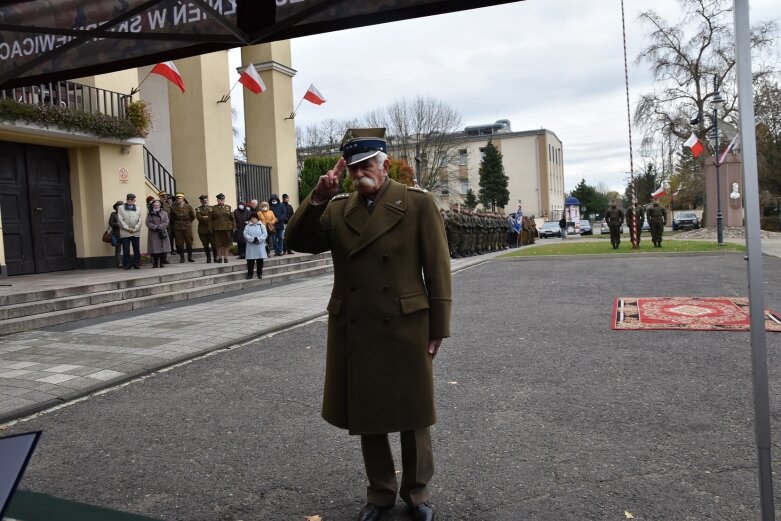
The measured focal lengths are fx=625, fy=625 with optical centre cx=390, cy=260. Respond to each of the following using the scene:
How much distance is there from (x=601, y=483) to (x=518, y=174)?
84.7 meters

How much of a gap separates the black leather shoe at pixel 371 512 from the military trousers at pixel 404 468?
2cm

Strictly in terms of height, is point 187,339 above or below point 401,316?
below

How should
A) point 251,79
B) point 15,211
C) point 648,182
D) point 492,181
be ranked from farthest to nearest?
point 648,182
point 492,181
point 251,79
point 15,211

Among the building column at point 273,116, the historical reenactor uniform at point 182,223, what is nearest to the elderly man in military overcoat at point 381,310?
the historical reenactor uniform at point 182,223

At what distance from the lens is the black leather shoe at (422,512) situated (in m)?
3.22

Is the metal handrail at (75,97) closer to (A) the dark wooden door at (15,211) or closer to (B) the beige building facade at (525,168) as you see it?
(A) the dark wooden door at (15,211)

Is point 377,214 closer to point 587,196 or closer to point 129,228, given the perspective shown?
point 129,228

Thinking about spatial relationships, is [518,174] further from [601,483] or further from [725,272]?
[601,483]

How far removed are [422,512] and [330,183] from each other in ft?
5.77

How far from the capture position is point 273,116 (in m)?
26.1

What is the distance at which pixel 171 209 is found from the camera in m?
18.1

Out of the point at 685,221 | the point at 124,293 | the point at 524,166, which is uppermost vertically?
the point at 524,166

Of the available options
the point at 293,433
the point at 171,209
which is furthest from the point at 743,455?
the point at 171,209

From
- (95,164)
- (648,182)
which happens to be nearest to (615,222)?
(95,164)
